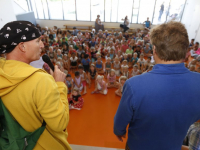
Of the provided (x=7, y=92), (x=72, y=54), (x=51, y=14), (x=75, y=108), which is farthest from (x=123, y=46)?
(x=51, y=14)

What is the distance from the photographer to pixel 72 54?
4.98 metres

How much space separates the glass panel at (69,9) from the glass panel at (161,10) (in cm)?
626

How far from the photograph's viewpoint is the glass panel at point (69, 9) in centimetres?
1007

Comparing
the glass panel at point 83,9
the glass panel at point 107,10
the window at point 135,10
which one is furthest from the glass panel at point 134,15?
the glass panel at point 83,9

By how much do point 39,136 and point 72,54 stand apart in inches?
173

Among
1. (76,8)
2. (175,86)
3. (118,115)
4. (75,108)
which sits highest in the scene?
(76,8)

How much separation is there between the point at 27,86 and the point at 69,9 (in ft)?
36.6

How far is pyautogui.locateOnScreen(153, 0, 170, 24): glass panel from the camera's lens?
9422 millimetres

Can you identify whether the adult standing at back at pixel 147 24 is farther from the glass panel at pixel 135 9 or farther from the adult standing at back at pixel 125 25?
the adult standing at back at pixel 125 25

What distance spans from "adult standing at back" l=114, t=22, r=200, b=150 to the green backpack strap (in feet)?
1.99

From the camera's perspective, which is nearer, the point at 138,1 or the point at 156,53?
the point at 156,53

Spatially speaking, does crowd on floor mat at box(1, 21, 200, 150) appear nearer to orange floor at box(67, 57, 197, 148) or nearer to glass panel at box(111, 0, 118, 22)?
orange floor at box(67, 57, 197, 148)

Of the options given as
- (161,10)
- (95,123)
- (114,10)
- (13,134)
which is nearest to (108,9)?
(114,10)

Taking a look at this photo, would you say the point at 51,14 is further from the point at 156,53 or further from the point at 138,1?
the point at 156,53
